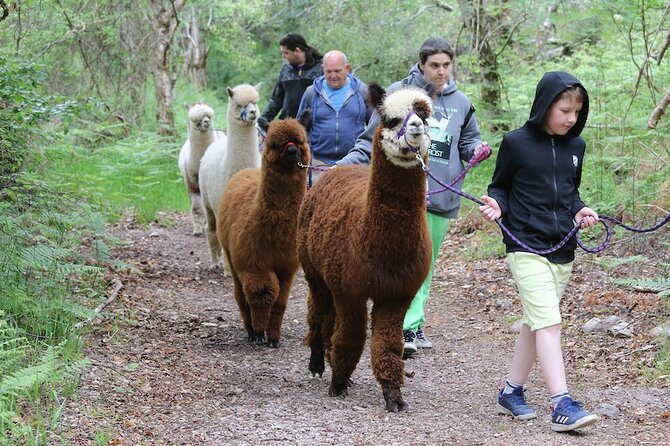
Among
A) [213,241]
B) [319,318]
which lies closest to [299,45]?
[213,241]

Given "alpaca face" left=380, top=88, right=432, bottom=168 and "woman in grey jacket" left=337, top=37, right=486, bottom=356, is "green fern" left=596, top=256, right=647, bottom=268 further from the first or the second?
"alpaca face" left=380, top=88, right=432, bottom=168

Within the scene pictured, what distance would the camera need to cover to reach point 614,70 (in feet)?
34.4

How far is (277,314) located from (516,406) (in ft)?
8.69

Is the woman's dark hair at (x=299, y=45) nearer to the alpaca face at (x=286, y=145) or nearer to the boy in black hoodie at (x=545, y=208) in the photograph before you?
the alpaca face at (x=286, y=145)

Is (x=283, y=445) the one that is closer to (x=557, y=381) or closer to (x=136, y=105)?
(x=557, y=381)

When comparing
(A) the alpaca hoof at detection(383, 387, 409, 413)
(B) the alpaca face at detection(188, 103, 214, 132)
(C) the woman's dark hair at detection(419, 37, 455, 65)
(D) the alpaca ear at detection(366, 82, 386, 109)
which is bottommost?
(A) the alpaca hoof at detection(383, 387, 409, 413)

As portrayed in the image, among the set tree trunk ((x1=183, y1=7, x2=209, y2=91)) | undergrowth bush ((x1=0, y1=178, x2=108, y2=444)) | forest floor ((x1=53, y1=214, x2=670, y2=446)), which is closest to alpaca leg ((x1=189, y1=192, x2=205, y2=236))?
forest floor ((x1=53, y1=214, x2=670, y2=446))

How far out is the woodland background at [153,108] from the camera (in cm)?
570

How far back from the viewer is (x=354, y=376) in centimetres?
603

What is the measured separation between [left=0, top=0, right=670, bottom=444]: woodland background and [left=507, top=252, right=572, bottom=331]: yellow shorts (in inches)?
55.6

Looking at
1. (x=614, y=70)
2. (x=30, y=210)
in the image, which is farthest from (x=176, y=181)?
(x=30, y=210)

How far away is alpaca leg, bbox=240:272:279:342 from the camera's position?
6.75m

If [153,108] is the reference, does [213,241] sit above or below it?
below

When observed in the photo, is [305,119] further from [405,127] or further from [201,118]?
[201,118]
